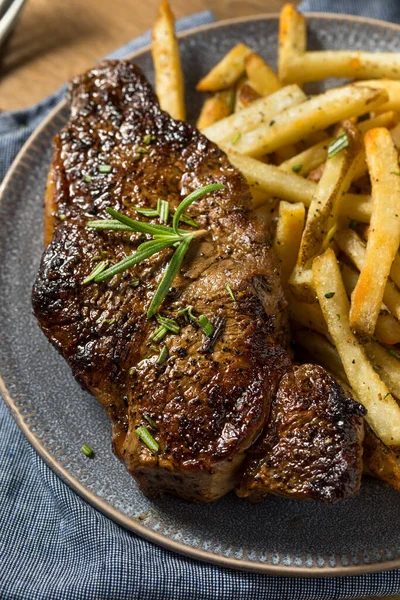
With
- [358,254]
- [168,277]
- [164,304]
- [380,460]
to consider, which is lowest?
[380,460]

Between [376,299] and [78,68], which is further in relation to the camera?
[78,68]

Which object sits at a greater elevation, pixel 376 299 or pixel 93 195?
pixel 93 195

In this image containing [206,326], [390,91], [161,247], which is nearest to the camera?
[206,326]

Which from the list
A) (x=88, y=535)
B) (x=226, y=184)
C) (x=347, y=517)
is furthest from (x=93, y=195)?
(x=347, y=517)

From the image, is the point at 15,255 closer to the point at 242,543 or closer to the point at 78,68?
the point at 78,68

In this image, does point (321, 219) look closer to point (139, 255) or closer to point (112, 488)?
point (139, 255)

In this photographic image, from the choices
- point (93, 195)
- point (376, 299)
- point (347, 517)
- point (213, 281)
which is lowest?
point (347, 517)

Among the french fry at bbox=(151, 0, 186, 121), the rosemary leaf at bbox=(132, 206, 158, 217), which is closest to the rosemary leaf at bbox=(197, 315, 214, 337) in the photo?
the rosemary leaf at bbox=(132, 206, 158, 217)

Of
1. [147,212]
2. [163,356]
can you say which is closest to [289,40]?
[147,212]
